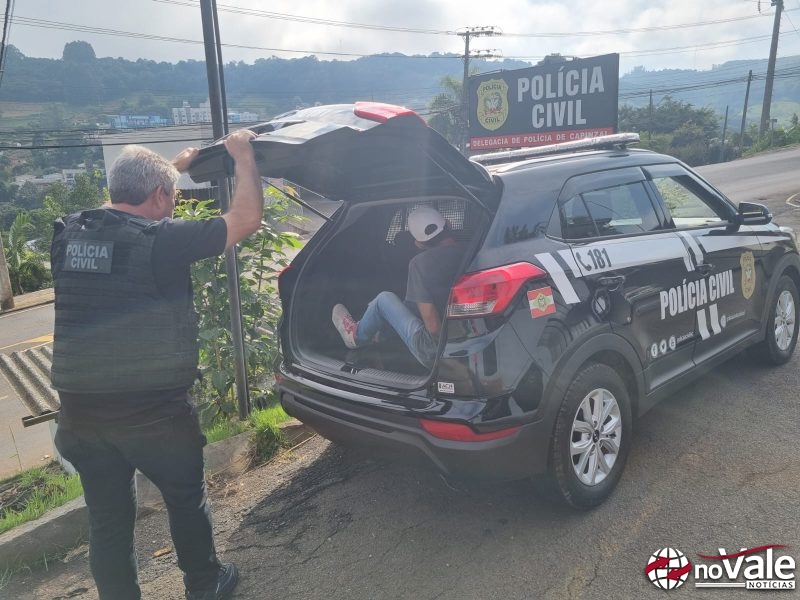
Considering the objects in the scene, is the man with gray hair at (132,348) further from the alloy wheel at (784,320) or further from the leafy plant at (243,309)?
the alloy wheel at (784,320)

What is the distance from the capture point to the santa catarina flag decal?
272 cm

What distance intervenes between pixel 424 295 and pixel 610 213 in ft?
3.66

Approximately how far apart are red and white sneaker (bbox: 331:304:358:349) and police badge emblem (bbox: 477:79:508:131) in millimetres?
8944

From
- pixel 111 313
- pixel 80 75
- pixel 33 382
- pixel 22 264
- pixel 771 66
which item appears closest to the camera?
pixel 111 313

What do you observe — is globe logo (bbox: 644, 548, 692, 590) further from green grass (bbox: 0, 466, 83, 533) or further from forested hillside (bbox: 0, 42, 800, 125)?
forested hillside (bbox: 0, 42, 800, 125)

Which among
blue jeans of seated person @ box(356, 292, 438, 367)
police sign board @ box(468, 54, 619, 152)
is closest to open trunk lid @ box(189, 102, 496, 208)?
blue jeans of seated person @ box(356, 292, 438, 367)

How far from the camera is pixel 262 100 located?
6806 cm

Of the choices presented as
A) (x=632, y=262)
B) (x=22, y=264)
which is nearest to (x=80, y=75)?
(x=22, y=264)

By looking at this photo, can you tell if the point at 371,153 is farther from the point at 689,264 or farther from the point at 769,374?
the point at 769,374

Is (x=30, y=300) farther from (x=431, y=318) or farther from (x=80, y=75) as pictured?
(x=80, y=75)

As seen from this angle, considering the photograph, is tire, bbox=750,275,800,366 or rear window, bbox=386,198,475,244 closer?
rear window, bbox=386,198,475,244

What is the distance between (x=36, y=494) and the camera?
13.3 feet

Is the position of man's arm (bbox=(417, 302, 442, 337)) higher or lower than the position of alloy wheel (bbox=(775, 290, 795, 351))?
higher

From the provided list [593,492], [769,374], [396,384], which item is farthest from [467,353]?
[769,374]
